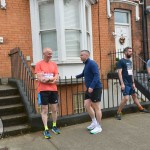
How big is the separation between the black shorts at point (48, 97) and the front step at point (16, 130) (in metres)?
0.77

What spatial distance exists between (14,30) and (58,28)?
1431 mm

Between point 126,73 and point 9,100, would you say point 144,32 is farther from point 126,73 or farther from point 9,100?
point 9,100

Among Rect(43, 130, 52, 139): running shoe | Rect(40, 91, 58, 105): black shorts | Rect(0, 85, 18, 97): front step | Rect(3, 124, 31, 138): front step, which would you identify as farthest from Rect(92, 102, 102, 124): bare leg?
Rect(0, 85, 18, 97): front step

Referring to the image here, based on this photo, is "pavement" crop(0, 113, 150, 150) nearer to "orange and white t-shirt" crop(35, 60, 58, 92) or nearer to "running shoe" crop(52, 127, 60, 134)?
"running shoe" crop(52, 127, 60, 134)

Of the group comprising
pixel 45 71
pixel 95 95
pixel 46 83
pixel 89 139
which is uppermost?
pixel 45 71

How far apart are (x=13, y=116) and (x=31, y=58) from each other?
3.37m

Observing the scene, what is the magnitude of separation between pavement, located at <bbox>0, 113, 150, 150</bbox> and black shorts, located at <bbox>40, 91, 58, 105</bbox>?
2.25 ft

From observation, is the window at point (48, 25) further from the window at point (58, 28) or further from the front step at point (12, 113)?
the front step at point (12, 113)

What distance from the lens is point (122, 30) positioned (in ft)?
37.3

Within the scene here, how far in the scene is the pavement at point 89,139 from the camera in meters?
4.63

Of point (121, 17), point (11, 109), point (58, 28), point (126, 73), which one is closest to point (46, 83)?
point (11, 109)

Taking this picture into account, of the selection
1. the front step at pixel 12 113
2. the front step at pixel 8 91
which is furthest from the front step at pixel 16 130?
the front step at pixel 8 91

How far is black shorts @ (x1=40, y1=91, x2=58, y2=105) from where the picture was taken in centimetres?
Result: 512

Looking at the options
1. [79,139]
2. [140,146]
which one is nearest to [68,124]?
[79,139]
